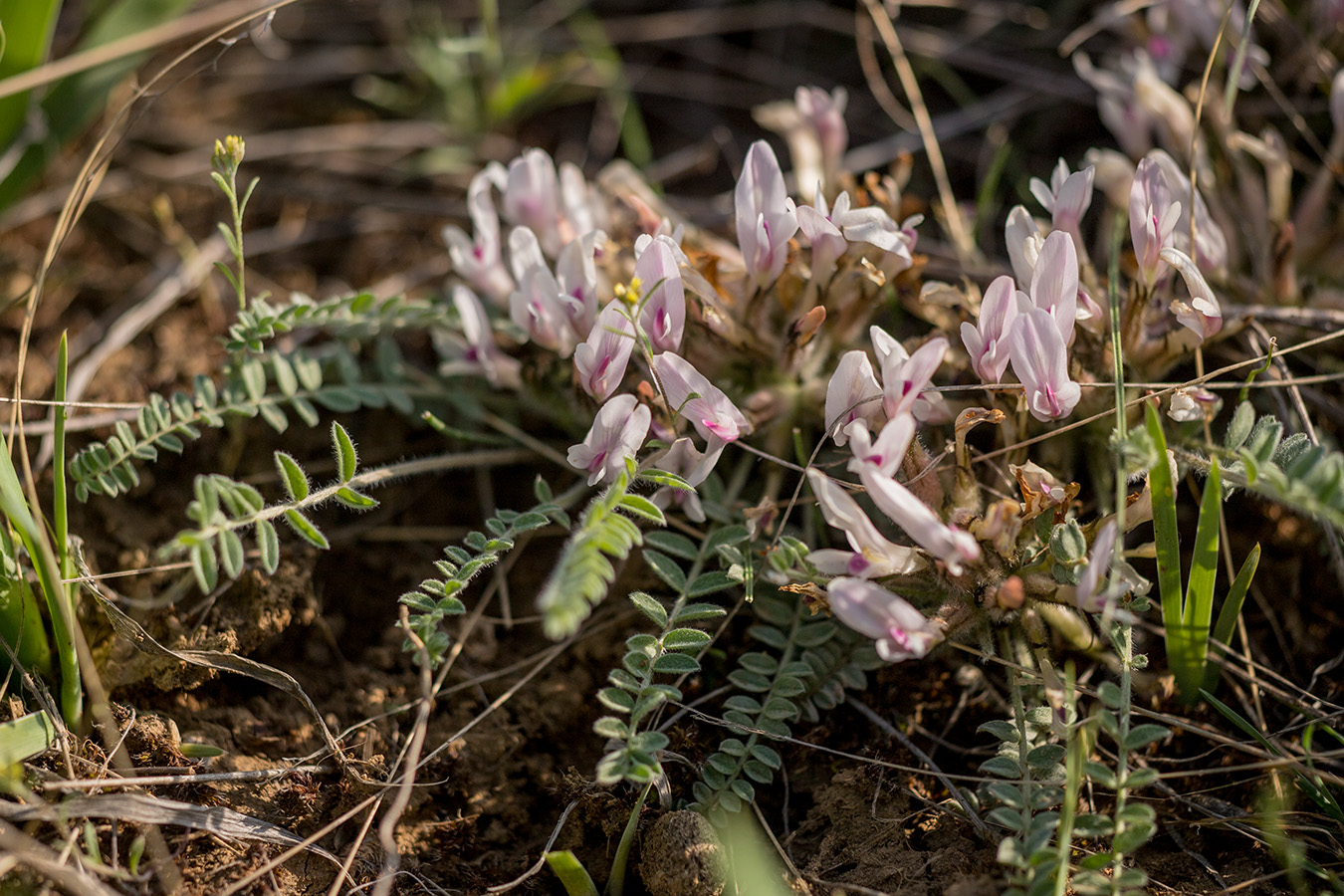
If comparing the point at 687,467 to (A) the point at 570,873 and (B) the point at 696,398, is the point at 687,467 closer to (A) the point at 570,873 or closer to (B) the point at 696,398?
(B) the point at 696,398

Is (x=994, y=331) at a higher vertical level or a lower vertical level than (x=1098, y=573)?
higher

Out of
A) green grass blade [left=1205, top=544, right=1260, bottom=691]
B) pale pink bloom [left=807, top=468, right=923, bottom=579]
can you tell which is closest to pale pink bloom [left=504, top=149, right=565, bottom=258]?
pale pink bloom [left=807, top=468, right=923, bottom=579]

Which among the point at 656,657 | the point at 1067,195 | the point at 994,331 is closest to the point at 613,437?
the point at 656,657

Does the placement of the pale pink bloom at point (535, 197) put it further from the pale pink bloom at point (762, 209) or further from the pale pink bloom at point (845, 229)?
the pale pink bloom at point (845, 229)

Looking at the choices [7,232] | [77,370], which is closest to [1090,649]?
[77,370]

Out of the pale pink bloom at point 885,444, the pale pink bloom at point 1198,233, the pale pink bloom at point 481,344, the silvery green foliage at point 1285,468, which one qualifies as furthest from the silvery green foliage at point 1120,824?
the pale pink bloom at point 481,344

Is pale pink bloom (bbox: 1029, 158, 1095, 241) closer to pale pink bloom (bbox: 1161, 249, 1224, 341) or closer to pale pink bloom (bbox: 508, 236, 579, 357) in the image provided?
pale pink bloom (bbox: 1161, 249, 1224, 341)

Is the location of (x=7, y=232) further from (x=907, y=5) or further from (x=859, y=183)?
(x=907, y=5)
